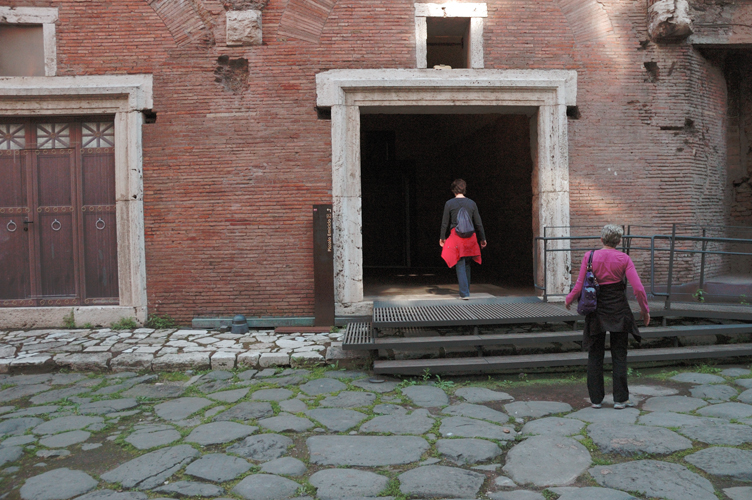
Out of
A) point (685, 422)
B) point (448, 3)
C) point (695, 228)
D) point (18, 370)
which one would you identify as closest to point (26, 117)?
point (18, 370)

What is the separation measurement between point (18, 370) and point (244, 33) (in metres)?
4.91

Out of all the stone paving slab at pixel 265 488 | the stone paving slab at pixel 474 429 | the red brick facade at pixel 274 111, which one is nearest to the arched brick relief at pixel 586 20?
the red brick facade at pixel 274 111

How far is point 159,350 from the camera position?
6039 millimetres

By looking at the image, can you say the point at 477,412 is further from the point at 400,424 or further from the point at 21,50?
the point at 21,50

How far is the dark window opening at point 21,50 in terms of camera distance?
23.6ft

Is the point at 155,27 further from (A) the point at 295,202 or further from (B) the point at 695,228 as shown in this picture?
(B) the point at 695,228

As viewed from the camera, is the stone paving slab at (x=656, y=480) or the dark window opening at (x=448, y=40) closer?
the stone paving slab at (x=656, y=480)

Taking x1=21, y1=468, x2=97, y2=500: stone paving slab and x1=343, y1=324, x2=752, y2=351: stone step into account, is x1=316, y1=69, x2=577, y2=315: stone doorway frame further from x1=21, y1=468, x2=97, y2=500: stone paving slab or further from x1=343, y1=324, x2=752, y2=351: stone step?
x1=21, y1=468, x2=97, y2=500: stone paving slab

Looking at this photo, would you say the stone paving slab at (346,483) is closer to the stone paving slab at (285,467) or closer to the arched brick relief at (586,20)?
the stone paving slab at (285,467)

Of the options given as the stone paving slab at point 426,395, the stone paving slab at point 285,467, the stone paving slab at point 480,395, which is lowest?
the stone paving slab at point 480,395

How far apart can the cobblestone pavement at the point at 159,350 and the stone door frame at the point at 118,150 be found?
1.10 feet

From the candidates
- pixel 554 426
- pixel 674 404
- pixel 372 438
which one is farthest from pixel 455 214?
pixel 372 438

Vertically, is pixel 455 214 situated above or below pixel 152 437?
above

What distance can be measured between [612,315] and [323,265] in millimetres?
3844
